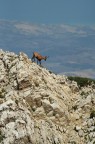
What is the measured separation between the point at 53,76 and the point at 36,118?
12990 millimetres

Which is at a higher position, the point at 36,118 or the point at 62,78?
the point at 62,78

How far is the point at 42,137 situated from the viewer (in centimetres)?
5156

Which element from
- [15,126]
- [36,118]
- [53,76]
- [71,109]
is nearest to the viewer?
[15,126]

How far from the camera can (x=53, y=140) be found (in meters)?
52.0

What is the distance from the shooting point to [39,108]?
183ft

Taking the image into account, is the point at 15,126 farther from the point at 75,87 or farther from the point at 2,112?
the point at 75,87

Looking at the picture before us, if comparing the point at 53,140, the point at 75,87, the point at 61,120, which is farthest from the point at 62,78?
the point at 53,140

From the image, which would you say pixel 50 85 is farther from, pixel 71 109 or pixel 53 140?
pixel 53 140

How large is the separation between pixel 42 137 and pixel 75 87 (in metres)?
17.1

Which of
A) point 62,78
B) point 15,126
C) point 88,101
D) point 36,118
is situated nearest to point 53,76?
point 62,78

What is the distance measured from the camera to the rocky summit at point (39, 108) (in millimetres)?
50938

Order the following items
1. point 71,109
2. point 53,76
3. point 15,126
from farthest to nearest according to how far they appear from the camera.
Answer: point 53,76 < point 71,109 < point 15,126

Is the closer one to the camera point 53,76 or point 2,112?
point 2,112

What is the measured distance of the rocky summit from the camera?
167 feet
